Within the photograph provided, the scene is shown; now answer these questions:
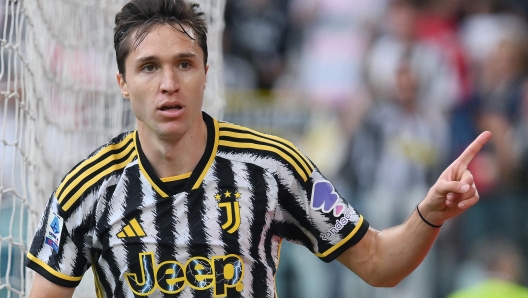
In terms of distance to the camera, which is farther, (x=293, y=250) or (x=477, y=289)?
(x=293, y=250)

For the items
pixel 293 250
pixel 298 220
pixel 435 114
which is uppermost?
pixel 435 114

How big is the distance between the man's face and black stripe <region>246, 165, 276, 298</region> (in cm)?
29

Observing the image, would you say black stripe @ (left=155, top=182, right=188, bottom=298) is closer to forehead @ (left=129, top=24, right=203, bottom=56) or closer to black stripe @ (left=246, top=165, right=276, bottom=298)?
black stripe @ (left=246, top=165, right=276, bottom=298)

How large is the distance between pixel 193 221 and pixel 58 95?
2.21 meters

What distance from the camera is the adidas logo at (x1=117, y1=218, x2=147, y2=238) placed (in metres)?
2.80

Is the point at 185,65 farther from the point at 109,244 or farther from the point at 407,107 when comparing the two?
the point at 407,107

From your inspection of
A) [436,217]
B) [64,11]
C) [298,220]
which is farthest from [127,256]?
[64,11]

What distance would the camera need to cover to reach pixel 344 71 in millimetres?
7809

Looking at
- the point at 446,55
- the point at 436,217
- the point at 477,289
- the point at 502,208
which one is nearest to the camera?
the point at 436,217

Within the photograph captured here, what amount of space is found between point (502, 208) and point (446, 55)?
1.51 meters

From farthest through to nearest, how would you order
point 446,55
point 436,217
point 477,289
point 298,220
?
point 446,55 < point 477,289 < point 298,220 < point 436,217

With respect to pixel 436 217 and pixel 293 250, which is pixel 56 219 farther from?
pixel 293 250

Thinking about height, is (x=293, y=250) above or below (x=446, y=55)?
below

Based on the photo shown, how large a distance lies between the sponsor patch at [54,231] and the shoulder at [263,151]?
610 mm
